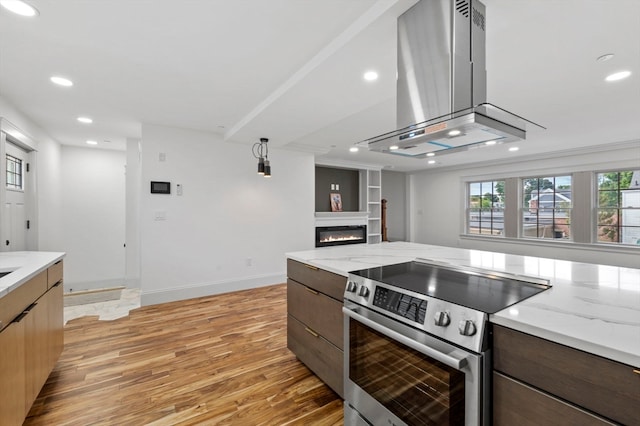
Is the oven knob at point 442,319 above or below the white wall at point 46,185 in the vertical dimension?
below

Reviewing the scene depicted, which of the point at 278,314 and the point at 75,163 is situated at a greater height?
the point at 75,163

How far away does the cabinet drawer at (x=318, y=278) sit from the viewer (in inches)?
72.2

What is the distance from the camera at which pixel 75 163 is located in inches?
196

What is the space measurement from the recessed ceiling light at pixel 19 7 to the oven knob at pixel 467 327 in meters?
2.75

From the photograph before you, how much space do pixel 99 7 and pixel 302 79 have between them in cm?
132

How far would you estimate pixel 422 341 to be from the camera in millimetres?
1208

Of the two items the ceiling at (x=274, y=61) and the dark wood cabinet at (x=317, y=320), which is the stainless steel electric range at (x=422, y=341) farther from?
the ceiling at (x=274, y=61)

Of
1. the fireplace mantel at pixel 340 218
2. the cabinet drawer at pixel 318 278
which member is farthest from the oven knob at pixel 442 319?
the fireplace mantel at pixel 340 218

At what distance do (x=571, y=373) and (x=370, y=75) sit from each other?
210cm

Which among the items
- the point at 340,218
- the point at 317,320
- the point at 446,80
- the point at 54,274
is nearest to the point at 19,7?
the point at 54,274

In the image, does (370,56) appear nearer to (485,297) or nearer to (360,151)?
(485,297)

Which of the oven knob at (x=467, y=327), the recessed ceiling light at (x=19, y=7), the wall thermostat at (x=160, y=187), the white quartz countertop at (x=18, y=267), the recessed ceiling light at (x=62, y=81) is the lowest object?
the oven knob at (x=467, y=327)

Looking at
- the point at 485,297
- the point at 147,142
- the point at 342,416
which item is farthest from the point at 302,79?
the point at 147,142

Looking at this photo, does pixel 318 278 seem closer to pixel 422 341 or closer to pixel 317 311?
pixel 317 311
